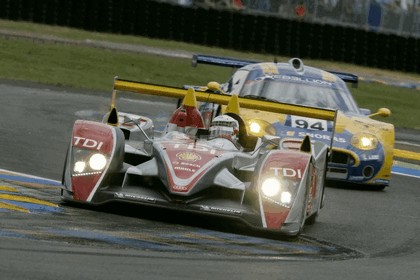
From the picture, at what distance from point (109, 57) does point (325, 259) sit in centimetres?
2167

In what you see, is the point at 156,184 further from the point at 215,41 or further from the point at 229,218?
the point at 215,41

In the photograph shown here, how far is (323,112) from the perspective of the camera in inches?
430

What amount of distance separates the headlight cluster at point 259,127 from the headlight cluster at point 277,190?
402 centimetres

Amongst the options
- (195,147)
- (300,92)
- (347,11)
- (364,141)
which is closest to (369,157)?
(364,141)

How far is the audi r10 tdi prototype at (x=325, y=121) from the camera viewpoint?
13781mm

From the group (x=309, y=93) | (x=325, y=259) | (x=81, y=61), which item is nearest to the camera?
(x=325, y=259)

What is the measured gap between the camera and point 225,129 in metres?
10.7

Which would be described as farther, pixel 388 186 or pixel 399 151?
pixel 399 151

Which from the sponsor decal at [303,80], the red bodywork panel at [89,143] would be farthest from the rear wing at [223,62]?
the red bodywork panel at [89,143]

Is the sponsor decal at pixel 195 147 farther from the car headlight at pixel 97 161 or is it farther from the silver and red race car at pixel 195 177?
the car headlight at pixel 97 161

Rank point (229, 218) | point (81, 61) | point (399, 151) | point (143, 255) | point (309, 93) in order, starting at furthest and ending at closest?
point (81, 61)
point (399, 151)
point (309, 93)
point (229, 218)
point (143, 255)

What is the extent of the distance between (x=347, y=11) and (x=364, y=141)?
20560 mm

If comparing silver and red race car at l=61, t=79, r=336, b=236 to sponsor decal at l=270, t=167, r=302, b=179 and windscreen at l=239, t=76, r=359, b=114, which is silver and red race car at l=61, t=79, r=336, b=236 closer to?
sponsor decal at l=270, t=167, r=302, b=179

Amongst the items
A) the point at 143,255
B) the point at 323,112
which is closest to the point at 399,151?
the point at 323,112
